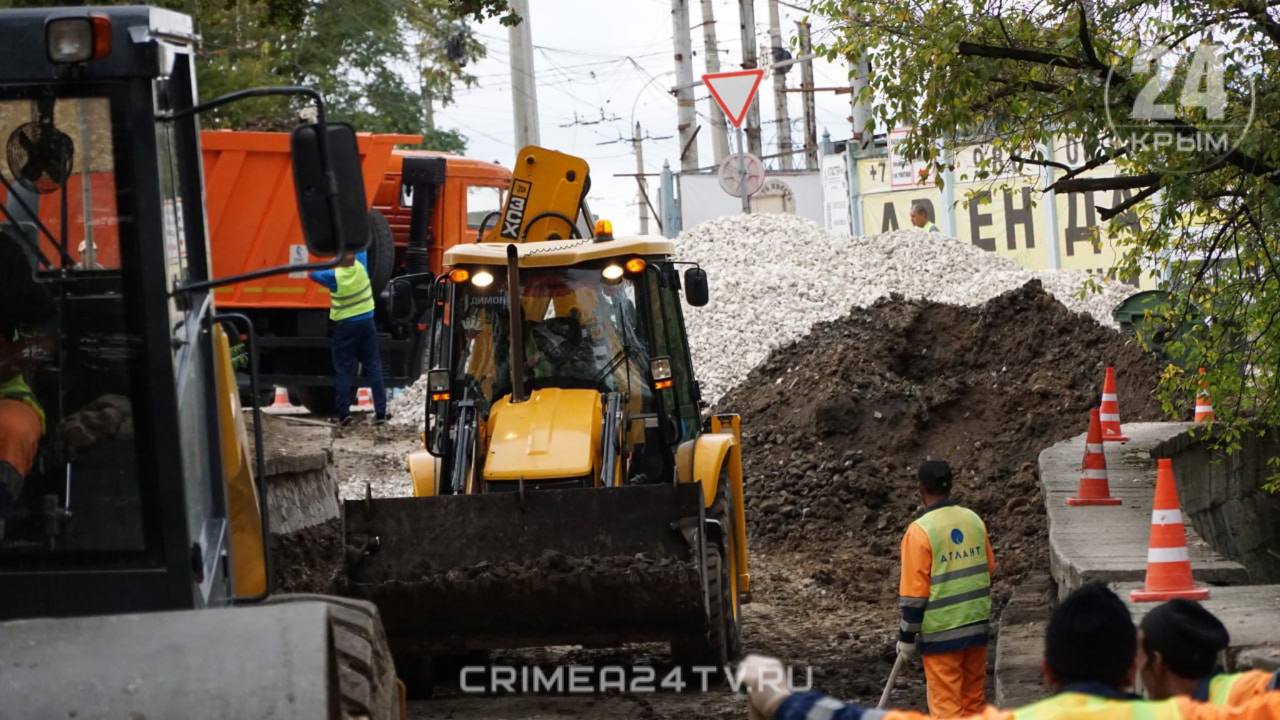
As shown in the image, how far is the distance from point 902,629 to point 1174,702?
379cm

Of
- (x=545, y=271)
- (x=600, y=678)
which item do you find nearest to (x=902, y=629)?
(x=600, y=678)

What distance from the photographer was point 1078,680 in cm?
353

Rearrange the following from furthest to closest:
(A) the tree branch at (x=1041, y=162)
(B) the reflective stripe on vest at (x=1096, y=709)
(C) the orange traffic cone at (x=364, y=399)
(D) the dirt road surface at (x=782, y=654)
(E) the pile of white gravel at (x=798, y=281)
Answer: (C) the orange traffic cone at (x=364, y=399) < (E) the pile of white gravel at (x=798, y=281) < (A) the tree branch at (x=1041, y=162) < (D) the dirt road surface at (x=782, y=654) < (B) the reflective stripe on vest at (x=1096, y=709)

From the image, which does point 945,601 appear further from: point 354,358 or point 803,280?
point 803,280

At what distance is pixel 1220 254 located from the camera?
9.48 m

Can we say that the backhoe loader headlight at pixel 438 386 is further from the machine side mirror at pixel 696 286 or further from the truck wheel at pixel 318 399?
the truck wheel at pixel 318 399

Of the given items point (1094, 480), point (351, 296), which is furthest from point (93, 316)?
point (351, 296)

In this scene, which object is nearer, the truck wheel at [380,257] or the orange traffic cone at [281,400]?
the truck wheel at [380,257]

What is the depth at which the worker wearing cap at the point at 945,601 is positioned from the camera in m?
7.17

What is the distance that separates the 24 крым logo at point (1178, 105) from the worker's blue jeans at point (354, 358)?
35.0ft

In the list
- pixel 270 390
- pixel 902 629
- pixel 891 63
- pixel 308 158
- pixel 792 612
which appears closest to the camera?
pixel 308 158

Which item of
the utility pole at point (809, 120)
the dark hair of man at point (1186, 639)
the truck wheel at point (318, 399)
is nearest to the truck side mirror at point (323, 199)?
the dark hair of man at point (1186, 639)

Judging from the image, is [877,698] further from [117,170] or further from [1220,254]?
[117,170]

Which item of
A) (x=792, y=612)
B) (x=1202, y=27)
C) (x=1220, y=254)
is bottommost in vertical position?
(x=792, y=612)
